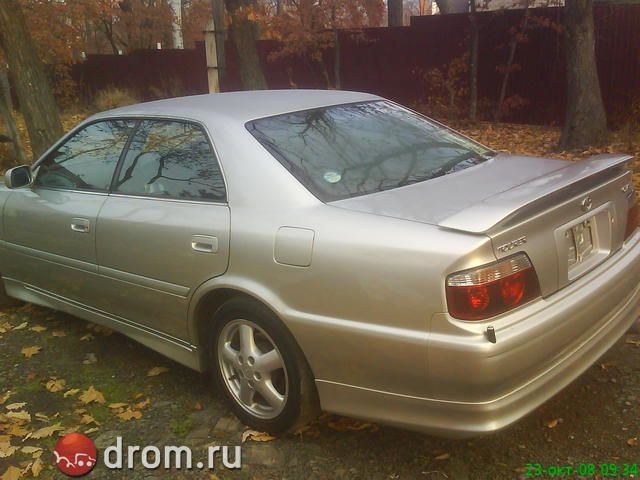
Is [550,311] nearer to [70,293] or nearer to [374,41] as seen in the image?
[70,293]

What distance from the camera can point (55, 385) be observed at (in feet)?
13.3

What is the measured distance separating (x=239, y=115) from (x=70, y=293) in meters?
1.73

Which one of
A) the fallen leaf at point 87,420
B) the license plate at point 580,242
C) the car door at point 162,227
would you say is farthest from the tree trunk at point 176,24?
the license plate at point 580,242

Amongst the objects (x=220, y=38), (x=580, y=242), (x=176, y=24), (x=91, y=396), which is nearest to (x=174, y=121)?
(x=91, y=396)

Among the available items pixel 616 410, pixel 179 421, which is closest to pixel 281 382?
pixel 179 421

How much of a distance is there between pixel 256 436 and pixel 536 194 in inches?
67.8

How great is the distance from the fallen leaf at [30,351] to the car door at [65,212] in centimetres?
39

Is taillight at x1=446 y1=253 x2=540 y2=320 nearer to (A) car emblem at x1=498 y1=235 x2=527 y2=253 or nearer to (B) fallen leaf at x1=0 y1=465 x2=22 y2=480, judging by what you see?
(A) car emblem at x1=498 y1=235 x2=527 y2=253

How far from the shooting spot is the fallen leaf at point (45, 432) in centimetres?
352

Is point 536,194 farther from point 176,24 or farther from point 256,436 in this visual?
point 176,24

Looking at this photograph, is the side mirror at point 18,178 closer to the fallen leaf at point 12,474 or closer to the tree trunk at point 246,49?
the fallen leaf at point 12,474

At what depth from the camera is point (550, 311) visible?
2719mm

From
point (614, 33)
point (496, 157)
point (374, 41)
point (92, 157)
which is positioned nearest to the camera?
point (496, 157)

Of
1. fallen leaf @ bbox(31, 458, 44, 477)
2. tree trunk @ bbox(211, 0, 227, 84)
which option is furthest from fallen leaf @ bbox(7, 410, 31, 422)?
tree trunk @ bbox(211, 0, 227, 84)
